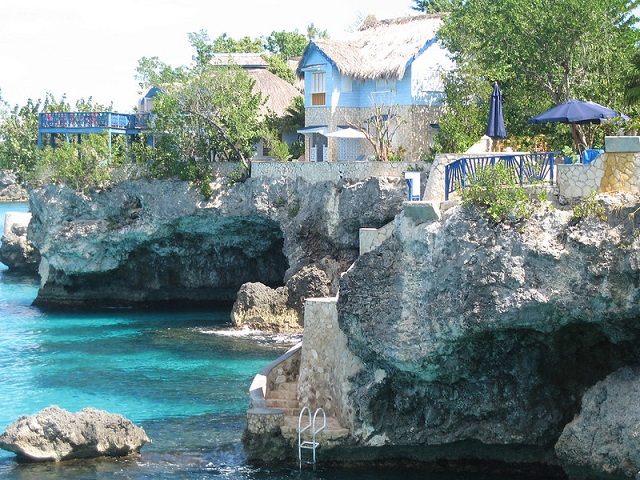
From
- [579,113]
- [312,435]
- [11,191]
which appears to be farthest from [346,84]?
[11,191]

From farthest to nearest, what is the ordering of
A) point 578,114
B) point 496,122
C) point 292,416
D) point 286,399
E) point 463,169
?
point 496,122
point 286,399
point 292,416
point 578,114
point 463,169

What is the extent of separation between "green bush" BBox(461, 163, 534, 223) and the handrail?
422 millimetres

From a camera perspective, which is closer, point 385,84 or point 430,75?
point 430,75

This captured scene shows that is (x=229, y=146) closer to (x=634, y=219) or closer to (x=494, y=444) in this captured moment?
(x=494, y=444)

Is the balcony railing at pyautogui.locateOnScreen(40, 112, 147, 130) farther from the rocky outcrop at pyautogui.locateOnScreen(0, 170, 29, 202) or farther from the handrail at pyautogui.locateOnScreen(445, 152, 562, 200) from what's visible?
the rocky outcrop at pyautogui.locateOnScreen(0, 170, 29, 202)

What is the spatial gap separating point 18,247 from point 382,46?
3264cm

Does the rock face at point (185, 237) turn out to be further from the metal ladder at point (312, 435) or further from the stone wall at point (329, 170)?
the metal ladder at point (312, 435)

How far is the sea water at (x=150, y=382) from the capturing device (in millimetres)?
25250

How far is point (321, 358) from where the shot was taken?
87.4ft

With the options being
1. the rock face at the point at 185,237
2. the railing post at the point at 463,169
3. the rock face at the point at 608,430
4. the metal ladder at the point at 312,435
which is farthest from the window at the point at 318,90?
the rock face at the point at 608,430

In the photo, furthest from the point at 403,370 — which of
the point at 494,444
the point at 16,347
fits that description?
the point at 16,347

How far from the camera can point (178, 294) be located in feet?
172

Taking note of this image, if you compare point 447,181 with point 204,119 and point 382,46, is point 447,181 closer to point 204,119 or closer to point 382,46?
point 382,46

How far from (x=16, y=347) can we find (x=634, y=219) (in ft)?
90.1
